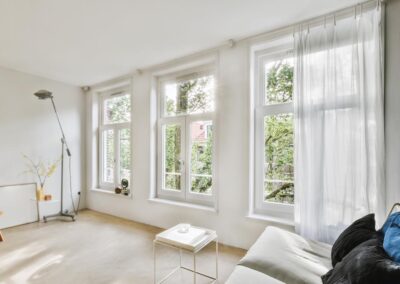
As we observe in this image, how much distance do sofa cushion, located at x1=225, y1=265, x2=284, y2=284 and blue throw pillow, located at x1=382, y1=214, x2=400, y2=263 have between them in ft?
1.87

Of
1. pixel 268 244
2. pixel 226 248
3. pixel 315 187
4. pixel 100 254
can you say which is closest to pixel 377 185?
pixel 315 187

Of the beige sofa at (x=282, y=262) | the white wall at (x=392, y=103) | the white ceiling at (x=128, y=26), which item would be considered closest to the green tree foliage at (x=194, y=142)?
the white ceiling at (x=128, y=26)

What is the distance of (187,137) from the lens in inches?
131

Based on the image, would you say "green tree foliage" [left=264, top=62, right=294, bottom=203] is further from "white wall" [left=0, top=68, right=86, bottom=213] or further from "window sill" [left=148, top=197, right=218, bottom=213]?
"white wall" [left=0, top=68, right=86, bottom=213]

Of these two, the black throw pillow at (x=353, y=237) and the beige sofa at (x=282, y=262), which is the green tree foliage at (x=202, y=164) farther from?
the black throw pillow at (x=353, y=237)

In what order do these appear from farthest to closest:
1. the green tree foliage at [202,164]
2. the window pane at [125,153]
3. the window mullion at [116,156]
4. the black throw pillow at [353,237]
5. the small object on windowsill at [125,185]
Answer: the window mullion at [116,156], the window pane at [125,153], the small object on windowsill at [125,185], the green tree foliage at [202,164], the black throw pillow at [353,237]

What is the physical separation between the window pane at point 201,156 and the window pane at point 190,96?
252mm

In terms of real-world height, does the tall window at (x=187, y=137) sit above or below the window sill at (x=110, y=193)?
above

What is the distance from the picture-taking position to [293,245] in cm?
168

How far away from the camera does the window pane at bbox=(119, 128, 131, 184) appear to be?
4059mm

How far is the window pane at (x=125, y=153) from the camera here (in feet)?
13.3

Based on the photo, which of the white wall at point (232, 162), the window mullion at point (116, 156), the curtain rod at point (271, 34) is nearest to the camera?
the curtain rod at point (271, 34)

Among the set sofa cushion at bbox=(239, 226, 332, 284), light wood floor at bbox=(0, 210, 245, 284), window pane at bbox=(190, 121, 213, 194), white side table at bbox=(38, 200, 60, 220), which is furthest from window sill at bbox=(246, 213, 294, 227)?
white side table at bbox=(38, 200, 60, 220)

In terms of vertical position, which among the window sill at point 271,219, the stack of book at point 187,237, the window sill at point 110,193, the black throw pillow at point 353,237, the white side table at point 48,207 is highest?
the black throw pillow at point 353,237
